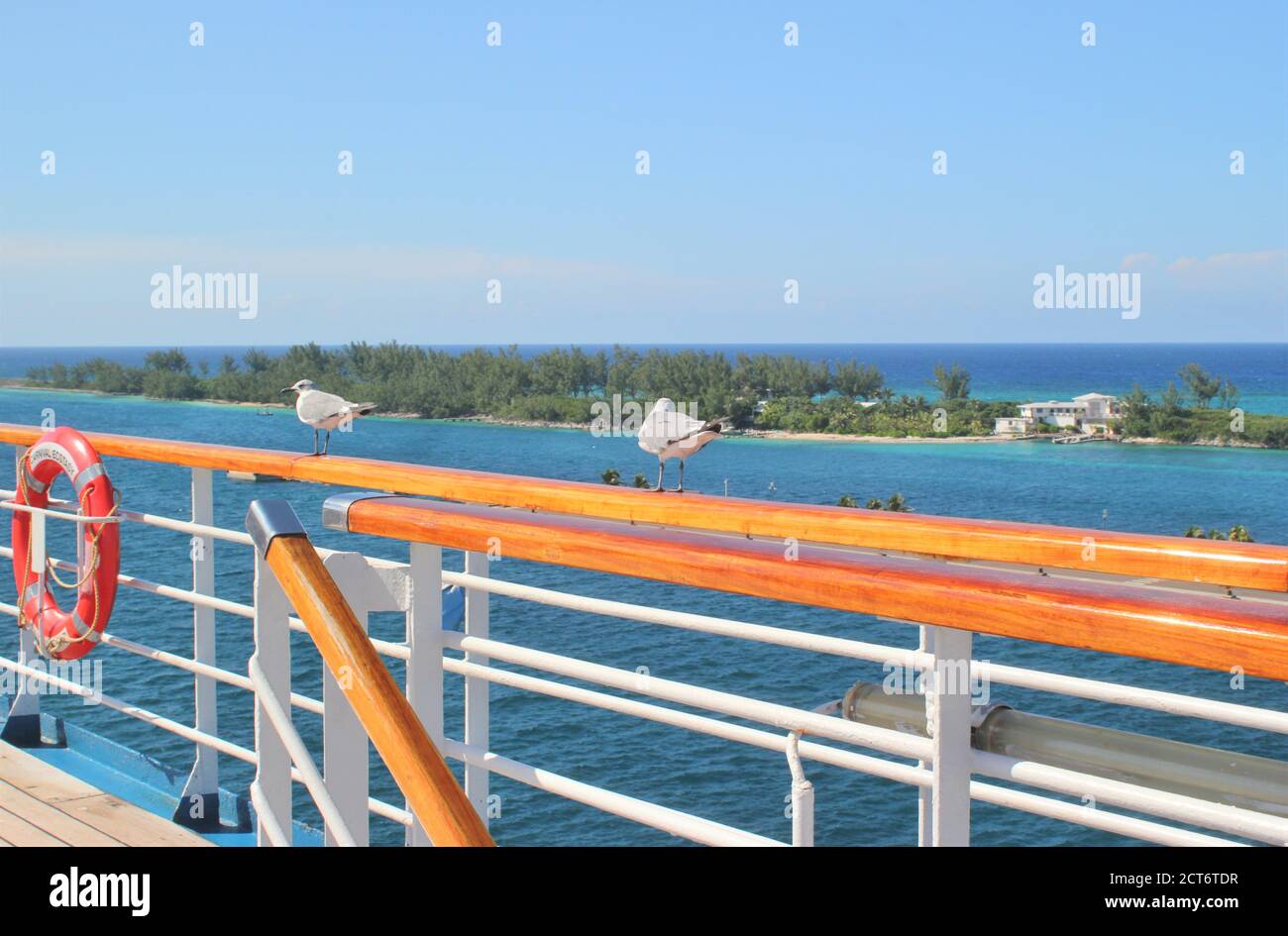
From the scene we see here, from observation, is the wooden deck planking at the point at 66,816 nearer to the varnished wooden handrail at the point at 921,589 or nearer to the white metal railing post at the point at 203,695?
the white metal railing post at the point at 203,695

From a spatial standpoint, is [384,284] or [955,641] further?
[384,284]

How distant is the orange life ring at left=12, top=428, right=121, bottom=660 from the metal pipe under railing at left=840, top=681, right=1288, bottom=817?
180 centimetres

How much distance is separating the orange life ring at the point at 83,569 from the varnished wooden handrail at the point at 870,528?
0.83 metres

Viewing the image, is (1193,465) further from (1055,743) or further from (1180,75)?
(1055,743)

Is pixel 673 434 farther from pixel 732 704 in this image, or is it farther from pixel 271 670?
pixel 732 704

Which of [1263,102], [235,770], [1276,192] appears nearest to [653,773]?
[235,770]

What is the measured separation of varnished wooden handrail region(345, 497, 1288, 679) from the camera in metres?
0.64

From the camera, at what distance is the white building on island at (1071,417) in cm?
6278

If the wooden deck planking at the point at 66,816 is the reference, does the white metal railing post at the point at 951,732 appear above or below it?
above

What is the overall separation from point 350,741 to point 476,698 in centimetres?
19

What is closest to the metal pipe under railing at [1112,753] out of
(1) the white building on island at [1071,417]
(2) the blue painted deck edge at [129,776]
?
(2) the blue painted deck edge at [129,776]

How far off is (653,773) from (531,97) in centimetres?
4362
